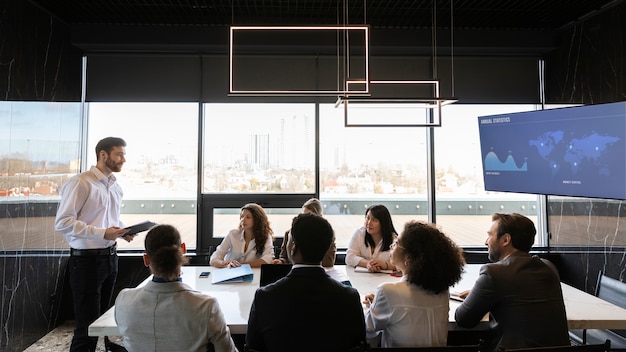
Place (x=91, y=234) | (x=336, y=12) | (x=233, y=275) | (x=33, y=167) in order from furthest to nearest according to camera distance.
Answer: (x=336, y=12) → (x=33, y=167) → (x=91, y=234) → (x=233, y=275)

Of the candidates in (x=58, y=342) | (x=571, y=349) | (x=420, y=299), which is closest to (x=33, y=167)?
(x=58, y=342)

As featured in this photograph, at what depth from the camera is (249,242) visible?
127 inches

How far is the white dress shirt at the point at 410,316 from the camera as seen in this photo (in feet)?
5.30

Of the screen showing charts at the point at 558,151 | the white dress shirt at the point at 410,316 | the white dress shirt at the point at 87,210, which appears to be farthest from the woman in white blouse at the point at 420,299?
the screen showing charts at the point at 558,151

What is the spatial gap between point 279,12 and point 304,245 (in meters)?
3.39

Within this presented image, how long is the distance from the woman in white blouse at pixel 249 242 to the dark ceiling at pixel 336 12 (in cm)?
221

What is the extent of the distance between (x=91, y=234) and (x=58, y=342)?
1.60m

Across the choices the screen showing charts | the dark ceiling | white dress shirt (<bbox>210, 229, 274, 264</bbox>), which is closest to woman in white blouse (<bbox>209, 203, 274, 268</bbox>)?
white dress shirt (<bbox>210, 229, 274, 264</bbox>)

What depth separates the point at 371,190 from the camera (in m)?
4.70

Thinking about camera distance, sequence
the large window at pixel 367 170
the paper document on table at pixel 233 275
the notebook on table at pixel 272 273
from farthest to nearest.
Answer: the large window at pixel 367 170
the paper document on table at pixel 233 275
the notebook on table at pixel 272 273

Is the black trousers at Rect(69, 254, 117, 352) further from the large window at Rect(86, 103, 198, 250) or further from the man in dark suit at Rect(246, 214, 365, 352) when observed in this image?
the man in dark suit at Rect(246, 214, 365, 352)

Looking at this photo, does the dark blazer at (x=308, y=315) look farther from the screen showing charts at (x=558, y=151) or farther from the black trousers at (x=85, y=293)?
the screen showing charts at (x=558, y=151)

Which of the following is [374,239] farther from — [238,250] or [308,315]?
[308,315]

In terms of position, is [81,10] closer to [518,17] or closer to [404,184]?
[404,184]
